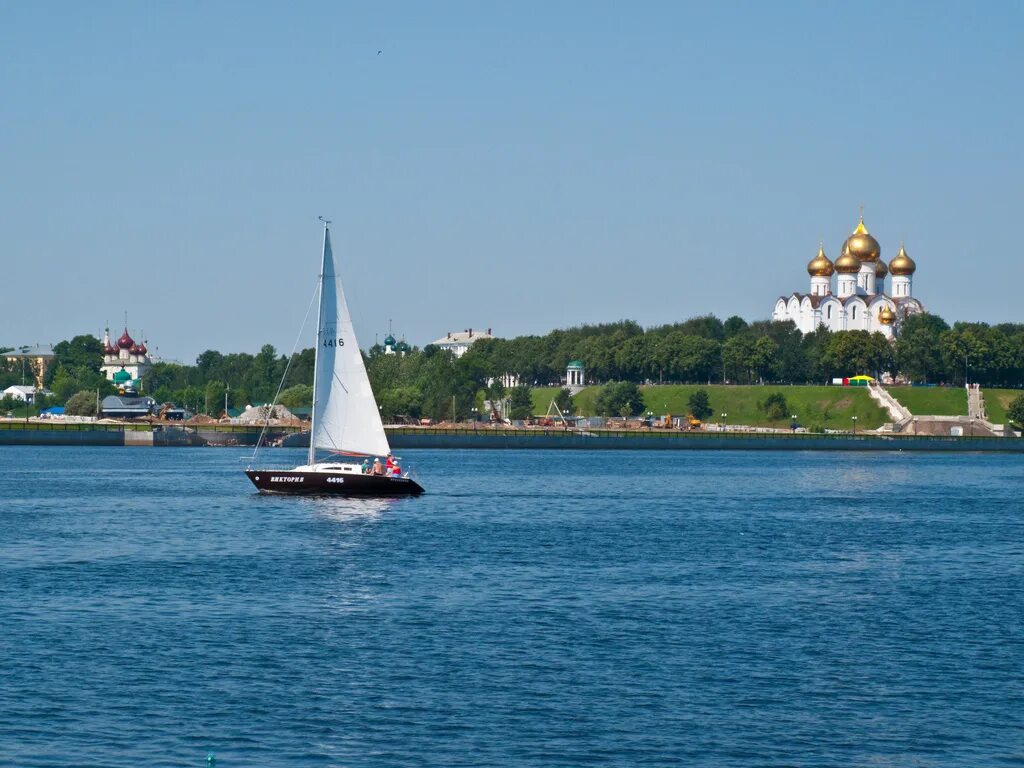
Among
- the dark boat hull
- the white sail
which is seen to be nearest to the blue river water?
the dark boat hull

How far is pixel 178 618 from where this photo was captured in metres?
43.5

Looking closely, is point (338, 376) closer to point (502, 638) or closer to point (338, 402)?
point (338, 402)

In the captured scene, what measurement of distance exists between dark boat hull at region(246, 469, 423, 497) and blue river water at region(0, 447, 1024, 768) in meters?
2.22

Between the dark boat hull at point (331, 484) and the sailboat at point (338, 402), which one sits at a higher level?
the sailboat at point (338, 402)

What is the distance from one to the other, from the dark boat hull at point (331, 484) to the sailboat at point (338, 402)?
0.05m

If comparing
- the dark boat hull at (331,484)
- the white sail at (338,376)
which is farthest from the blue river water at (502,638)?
the white sail at (338,376)

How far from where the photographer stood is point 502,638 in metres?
40.8

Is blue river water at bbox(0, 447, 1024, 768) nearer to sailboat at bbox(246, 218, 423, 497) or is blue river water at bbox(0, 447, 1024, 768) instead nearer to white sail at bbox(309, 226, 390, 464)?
sailboat at bbox(246, 218, 423, 497)

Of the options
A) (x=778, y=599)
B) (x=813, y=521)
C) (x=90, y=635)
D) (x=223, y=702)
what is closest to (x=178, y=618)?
(x=90, y=635)

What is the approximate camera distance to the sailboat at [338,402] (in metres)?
81.4

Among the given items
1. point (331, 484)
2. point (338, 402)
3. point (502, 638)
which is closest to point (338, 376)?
point (338, 402)

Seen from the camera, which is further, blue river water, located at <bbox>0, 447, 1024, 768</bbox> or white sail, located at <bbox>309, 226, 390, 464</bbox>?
white sail, located at <bbox>309, 226, 390, 464</bbox>

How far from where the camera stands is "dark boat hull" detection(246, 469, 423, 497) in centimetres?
8150

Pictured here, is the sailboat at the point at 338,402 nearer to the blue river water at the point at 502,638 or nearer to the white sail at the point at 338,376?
the white sail at the point at 338,376
